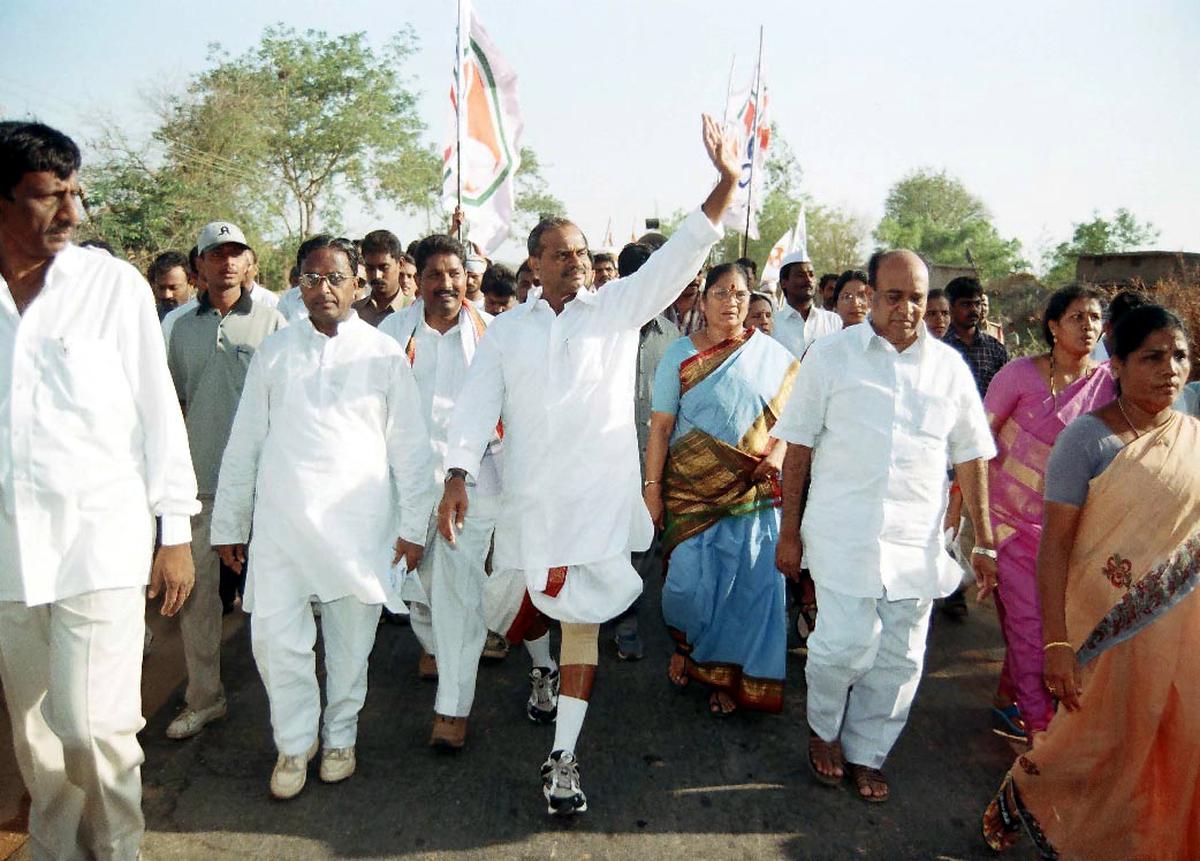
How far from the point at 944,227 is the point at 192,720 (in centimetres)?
5405

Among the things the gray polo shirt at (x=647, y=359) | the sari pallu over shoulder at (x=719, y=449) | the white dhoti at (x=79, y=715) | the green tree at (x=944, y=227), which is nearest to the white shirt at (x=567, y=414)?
the sari pallu over shoulder at (x=719, y=449)

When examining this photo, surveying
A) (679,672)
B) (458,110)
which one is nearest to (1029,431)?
(679,672)

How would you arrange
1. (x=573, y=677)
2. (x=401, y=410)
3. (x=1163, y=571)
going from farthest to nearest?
(x=401, y=410), (x=573, y=677), (x=1163, y=571)

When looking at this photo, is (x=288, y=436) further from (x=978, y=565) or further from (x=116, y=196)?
(x=116, y=196)

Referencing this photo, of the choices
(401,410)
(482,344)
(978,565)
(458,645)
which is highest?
(482,344)

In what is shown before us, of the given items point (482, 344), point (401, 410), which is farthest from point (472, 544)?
point (482, 344)

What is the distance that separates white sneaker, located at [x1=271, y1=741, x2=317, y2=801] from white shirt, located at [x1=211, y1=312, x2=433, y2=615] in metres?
0.58

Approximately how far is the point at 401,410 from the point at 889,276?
1987mm

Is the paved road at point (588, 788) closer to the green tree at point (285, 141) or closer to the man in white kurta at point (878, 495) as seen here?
the man in white kurta at point (878, 495)

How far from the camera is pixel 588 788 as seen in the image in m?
3.32

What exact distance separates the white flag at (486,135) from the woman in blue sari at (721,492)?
2663 mm

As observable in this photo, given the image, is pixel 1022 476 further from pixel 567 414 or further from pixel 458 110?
pixel 458 110

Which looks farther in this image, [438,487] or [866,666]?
[438,487]

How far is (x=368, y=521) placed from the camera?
3.33 meters
